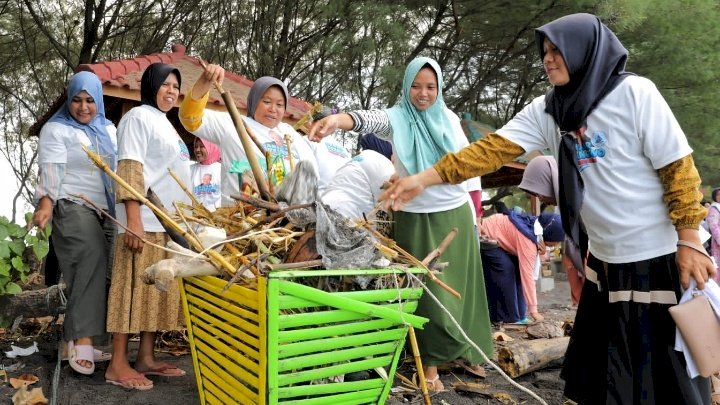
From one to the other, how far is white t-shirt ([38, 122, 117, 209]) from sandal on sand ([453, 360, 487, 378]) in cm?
239

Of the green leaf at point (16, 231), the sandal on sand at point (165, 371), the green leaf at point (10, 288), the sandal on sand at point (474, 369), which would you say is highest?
the green leaf at point (16, 231)

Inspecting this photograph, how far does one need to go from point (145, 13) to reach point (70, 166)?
8.76 meters

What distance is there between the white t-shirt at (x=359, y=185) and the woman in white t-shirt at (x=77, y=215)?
1.38 m

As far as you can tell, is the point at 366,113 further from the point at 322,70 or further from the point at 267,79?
the point at 322,70

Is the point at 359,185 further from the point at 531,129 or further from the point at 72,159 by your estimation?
the point at 72,159

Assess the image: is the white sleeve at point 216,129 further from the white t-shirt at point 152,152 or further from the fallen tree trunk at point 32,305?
the fallen tree trunk at point 32,305

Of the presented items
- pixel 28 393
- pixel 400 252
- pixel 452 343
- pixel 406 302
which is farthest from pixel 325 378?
pixel 28 393

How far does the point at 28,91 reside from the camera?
1557cm

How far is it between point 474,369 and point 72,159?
2.75m

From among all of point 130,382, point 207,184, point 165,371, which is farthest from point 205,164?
point 130,382

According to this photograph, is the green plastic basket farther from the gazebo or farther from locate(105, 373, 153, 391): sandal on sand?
the gazebo

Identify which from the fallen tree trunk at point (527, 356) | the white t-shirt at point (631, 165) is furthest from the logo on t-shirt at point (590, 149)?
the fallen tree trunk at point (527, 356)

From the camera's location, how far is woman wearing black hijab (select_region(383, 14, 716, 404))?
194 cm

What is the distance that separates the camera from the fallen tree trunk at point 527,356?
3.54m
